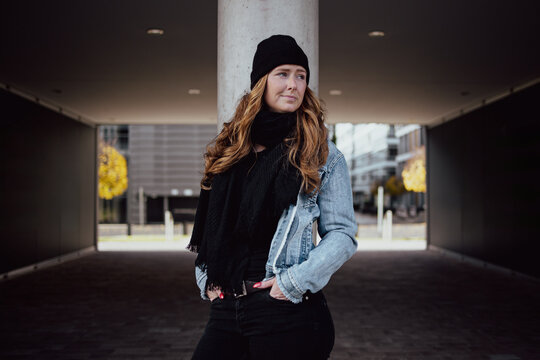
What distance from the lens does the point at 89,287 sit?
30.6 ft

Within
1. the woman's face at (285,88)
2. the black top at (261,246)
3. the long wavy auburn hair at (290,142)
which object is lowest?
the black top at (261,246)

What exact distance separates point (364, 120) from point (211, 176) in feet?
45.6

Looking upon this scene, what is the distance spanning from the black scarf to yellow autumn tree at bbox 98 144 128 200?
24993 millimetres

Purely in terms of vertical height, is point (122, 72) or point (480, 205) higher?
point (122, 72)

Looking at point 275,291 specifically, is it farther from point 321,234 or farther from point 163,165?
point 163,165

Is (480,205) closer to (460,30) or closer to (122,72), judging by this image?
(460,30)

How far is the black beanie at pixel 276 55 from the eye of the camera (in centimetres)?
199

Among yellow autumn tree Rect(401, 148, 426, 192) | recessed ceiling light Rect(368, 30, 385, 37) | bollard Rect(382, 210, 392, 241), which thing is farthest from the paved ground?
yellow autumn tree Rect(401, 148, 426, 192)

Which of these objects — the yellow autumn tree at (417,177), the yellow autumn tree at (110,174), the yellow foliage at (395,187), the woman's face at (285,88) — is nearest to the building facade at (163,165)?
the yellow autumn tree at (110,174)

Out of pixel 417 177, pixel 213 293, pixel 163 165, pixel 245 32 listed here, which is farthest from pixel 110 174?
pixel 213 293

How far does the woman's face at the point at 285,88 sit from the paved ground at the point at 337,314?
379 cm

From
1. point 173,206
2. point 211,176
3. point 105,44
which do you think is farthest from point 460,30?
point 173,206

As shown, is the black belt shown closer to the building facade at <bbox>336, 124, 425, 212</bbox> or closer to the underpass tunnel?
the underpass tunnel

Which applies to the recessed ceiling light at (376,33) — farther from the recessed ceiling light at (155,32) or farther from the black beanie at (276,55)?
the black beanie at (276,55)
